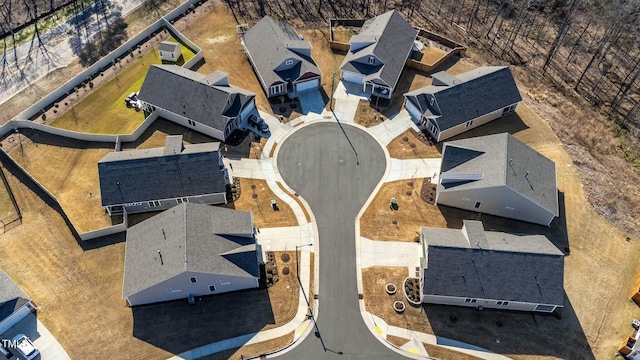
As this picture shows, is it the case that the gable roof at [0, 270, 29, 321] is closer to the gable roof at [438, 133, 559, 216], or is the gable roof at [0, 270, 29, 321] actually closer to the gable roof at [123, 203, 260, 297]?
the gable roof at [123, 203, 260, 297]

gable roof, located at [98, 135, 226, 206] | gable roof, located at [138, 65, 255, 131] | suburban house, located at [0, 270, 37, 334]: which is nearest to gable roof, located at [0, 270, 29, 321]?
suburban house, located at [0, 270, 37, 334]

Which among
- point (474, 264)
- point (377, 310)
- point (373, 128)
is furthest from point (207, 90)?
point (474, 264)

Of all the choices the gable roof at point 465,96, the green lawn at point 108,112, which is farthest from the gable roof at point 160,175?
the gable roof at point 465,96

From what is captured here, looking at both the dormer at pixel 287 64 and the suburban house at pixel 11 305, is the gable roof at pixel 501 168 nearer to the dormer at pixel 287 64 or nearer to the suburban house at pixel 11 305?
the dormer at pixel 287 64

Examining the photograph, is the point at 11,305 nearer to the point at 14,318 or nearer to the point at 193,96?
the point at 14,318

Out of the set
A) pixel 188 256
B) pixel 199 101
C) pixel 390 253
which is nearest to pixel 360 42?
pixel 199 101

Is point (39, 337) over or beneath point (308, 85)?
beneath
